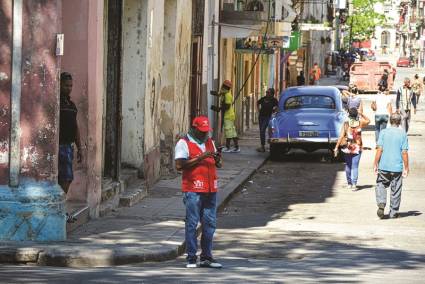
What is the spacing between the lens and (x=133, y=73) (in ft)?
68.3

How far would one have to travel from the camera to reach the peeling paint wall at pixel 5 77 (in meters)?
14.6

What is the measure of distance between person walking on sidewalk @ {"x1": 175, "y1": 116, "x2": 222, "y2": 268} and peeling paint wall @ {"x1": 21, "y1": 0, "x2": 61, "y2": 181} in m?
2.03

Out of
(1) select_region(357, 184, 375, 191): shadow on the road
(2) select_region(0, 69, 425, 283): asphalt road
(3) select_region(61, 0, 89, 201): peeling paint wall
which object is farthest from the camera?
(1) select_region(357, 184, 375, 191): shadow on the road

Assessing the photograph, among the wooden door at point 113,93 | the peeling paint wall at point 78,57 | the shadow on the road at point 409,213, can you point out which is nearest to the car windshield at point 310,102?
the shadow on the road at point 409,213

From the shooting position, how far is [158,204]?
19625 millimetres

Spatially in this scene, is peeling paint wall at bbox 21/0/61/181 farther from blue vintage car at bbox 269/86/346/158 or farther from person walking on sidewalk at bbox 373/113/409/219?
blue vintage car at bbox 269/86/346/158

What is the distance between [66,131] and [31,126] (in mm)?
881

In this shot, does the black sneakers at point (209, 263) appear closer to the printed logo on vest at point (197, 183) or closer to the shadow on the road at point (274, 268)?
the shadow on the road at point (274, 268)

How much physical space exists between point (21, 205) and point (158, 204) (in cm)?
523

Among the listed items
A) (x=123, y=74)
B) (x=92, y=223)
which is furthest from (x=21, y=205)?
(x=123, y=74)

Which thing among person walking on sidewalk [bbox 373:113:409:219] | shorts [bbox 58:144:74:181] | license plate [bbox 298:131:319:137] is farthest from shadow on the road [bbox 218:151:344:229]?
Answer: shorts [bbox 58:144:74:181]

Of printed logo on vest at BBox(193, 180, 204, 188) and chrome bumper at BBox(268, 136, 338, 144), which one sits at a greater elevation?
printed logo on vest at BBox(193, 180, 204, 188)

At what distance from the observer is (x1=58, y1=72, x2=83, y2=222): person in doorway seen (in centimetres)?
1549

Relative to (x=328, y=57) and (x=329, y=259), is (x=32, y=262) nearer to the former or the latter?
(x=329, y=259)
